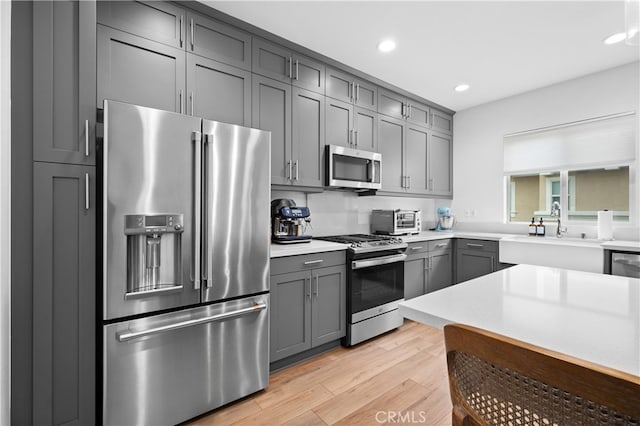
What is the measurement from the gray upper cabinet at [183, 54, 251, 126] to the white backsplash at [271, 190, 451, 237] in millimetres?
820

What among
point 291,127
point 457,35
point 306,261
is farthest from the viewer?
point 291,127

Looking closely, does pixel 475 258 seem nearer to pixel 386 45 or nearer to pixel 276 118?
pixel 386 45

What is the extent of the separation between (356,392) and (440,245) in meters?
2.19

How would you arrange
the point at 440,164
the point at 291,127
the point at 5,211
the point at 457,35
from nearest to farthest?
the point at 5,211 → the point at 457,35 → the point at 291,127 → the point at 440,164

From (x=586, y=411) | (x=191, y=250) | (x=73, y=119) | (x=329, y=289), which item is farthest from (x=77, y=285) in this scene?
(x=586, y=411)

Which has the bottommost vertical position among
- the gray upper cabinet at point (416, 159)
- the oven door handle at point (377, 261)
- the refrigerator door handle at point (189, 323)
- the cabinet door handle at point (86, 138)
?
the refrigerator door handle at point (189, 323)

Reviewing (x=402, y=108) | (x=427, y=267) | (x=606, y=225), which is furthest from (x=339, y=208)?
(x=606, y=225)

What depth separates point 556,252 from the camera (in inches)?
115

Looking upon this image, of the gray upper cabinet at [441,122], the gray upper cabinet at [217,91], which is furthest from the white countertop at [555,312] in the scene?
the gray upper cabinet at [441,122]

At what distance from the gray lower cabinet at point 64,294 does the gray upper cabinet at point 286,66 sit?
1549 mm

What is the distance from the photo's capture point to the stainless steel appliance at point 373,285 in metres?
2.61

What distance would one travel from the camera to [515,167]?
12.6 feet

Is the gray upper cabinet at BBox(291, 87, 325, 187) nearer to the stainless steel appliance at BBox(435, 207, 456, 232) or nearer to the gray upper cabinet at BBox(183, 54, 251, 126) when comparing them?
the gray upper cabinet at BBox(183, 54, 251, 126)

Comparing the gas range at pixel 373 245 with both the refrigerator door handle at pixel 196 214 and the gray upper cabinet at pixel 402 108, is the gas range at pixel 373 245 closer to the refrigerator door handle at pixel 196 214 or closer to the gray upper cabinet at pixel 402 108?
the refrigerator door handle at pixel 196 214
